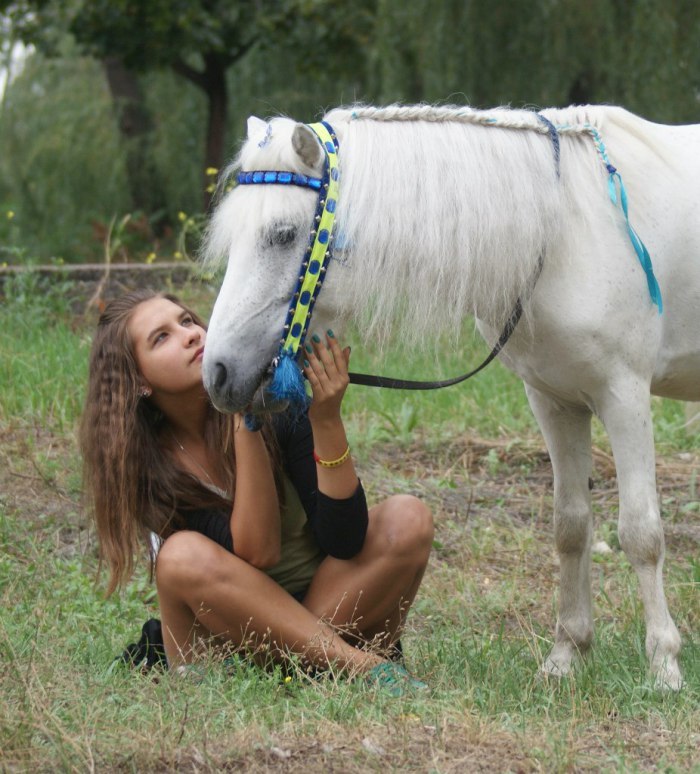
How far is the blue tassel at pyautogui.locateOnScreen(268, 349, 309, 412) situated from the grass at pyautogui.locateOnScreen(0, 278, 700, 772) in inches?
15.2

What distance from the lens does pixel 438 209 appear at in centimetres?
252

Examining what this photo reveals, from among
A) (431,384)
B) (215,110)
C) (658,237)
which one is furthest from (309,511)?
(215,110)

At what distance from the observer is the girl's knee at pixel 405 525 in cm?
288

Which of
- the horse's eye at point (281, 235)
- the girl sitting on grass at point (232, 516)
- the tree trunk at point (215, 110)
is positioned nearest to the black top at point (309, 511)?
the girl sitting on grass at point (232, 516)

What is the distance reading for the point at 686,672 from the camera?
285cm

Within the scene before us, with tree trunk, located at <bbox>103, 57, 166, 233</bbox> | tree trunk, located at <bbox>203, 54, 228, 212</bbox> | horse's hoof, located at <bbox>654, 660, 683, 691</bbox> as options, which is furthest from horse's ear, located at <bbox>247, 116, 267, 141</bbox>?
tree trunk, located at <bbox>203, 54, 228, 212</bbox>

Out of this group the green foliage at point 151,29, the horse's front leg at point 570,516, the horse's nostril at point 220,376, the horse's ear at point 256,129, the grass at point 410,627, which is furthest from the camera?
the green foliage at point 151,29

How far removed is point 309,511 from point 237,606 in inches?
13.5

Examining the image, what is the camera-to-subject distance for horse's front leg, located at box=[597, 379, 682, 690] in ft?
8.91

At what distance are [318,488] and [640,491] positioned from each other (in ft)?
2.57

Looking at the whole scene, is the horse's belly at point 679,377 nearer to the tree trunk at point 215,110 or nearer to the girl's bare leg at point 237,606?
the girl's bare leg at point 237,606

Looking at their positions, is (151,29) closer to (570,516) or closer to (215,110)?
(215,110)

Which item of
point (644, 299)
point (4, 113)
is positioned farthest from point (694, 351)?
point (4, 113)

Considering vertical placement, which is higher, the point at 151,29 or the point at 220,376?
the point at 151,29
